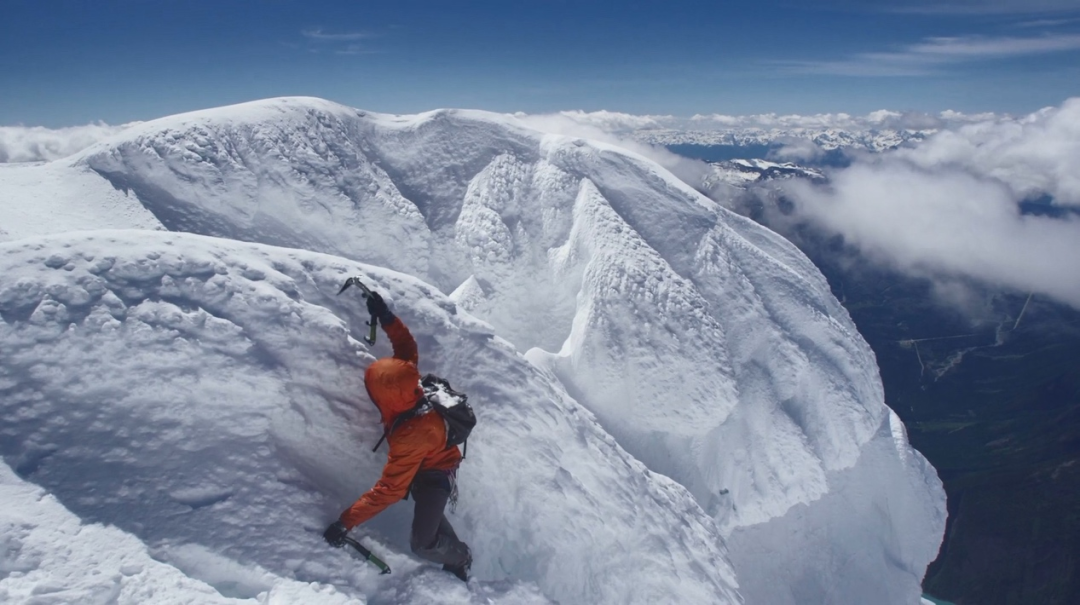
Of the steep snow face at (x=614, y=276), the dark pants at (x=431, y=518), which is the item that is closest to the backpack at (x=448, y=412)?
the dark pants at (x=431, y=518)

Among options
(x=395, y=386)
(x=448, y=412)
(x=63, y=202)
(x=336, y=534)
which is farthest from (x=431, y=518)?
(x=63, y=202)

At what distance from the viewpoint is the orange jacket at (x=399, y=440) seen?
740 centimetres

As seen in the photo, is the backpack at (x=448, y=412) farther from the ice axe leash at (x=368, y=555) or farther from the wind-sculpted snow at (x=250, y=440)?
the wind-sculpted snow at (x=250, y=440)

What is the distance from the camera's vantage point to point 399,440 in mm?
7398

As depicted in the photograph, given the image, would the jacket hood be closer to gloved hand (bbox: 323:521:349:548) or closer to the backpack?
the backpack

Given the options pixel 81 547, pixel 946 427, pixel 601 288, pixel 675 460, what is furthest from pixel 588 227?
pixel 946 427

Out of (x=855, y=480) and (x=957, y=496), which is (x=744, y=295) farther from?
(x=957, y=496)

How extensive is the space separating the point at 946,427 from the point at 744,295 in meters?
218

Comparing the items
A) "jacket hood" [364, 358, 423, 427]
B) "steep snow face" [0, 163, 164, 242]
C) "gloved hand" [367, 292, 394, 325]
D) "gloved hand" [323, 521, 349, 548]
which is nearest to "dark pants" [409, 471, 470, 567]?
"gloved hand" [323, 521, 349, 548]

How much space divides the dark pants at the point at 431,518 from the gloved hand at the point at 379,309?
2.52 meters

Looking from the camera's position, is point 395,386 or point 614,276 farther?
point 614,276

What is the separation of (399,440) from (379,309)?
8.25 ft

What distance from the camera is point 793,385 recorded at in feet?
73.7

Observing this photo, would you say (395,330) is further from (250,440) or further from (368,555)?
(368,555)
